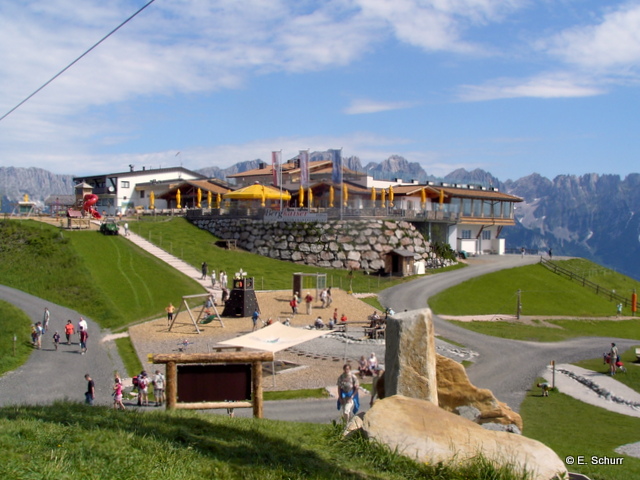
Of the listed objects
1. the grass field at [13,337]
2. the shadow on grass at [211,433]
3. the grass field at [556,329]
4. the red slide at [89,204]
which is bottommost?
the grass field at [556,329]

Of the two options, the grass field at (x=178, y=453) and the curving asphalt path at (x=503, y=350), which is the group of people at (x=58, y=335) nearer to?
the curving asphalt path at (x=503, y=350)

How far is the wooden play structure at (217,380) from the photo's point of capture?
43.9 feet

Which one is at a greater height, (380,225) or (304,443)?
(380,225)

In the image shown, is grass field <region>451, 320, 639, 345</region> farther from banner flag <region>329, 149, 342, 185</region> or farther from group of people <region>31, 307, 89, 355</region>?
group of people <region>31, 307, 89, 355</region>

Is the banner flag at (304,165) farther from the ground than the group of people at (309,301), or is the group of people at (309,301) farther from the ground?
the banner flag at (304,165)

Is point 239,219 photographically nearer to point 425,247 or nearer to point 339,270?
point 339,270

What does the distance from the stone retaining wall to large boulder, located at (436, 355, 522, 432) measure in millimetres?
38930

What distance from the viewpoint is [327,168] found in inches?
3150

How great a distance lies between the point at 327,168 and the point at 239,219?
2328 centimetres

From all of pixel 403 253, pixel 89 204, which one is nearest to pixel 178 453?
pixel 403 253

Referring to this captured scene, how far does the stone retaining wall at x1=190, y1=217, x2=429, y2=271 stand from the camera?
53938 millimetres

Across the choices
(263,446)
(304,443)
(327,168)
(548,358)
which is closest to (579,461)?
(304,443)

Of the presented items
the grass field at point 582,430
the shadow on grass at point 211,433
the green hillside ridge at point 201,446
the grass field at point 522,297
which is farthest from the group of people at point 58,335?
the grass field at point 522,297

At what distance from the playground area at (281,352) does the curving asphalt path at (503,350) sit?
4.63 metres
